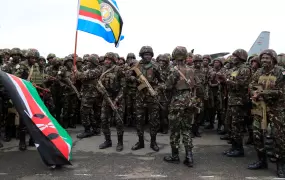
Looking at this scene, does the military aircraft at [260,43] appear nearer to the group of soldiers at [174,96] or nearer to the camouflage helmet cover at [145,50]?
the group of soldiers at [174,96]

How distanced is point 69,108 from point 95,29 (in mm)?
3242

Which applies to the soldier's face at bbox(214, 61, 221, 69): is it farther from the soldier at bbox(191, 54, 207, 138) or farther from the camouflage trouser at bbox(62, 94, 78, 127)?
the camouflage trouser at bbox(62, 94, 78, 127)

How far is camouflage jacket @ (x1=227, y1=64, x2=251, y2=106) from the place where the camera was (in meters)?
5.66

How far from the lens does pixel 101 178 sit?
465 centimetres

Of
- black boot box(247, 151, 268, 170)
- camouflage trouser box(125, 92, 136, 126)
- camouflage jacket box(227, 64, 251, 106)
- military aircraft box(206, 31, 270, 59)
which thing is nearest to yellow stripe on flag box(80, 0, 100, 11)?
camouflage trouser box(125, 92, 136, 126)

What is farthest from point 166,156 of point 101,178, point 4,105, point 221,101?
point 4,105

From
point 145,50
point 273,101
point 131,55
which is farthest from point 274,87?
point 131,55

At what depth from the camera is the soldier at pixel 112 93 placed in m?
6.29

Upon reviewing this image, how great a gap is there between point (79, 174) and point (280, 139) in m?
3.62

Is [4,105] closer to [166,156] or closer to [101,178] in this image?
[101,178]

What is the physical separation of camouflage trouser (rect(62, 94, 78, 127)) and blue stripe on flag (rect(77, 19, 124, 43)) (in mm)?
2859

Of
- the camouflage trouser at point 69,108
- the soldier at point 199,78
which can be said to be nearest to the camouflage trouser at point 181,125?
the soldier at point 199,78

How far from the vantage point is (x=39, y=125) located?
189 inches

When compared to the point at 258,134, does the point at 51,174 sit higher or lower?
lower
